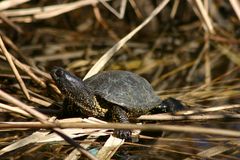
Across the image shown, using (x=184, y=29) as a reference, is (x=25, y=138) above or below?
below

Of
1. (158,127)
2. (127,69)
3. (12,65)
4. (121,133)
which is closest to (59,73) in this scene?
(12,65)

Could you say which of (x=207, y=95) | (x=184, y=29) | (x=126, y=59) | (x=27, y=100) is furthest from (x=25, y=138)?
(x=184, y=29)

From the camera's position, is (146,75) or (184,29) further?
(184,29)

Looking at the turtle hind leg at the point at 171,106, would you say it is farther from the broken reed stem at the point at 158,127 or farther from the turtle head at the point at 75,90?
the broken reed stem at the point at 158,127

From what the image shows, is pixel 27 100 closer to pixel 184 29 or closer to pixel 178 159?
pixel 178 159

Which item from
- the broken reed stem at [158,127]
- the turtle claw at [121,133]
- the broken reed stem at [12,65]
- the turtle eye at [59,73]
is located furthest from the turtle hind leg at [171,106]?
the broken reed stem at [158,127]

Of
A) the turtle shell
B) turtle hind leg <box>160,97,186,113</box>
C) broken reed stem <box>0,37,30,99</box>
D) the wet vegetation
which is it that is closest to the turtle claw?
the wet vegetation

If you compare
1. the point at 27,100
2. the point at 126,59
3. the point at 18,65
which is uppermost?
the point at 126,59
